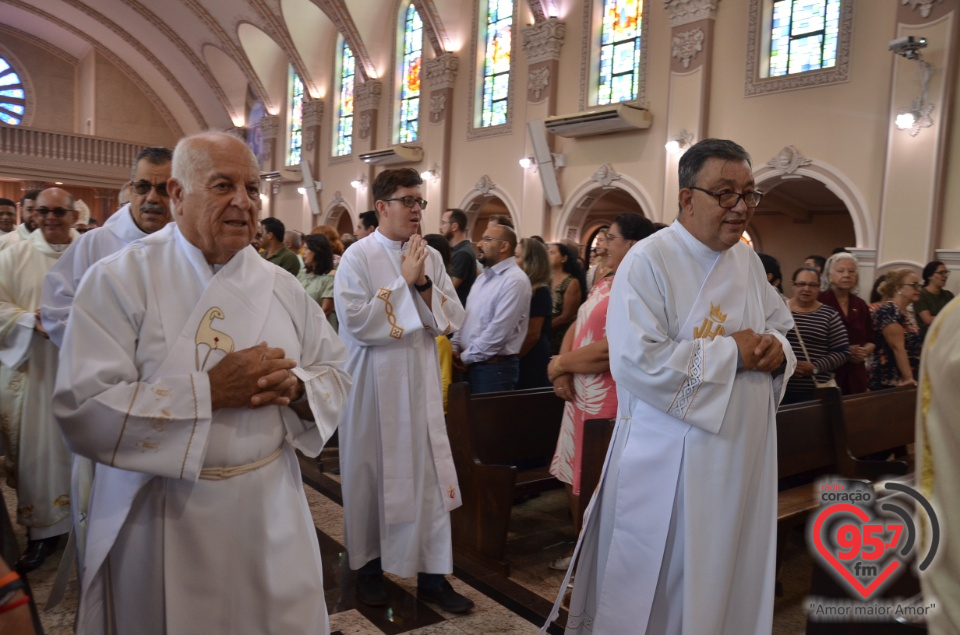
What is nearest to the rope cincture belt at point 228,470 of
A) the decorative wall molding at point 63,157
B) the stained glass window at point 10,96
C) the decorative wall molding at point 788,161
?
the decorative wall molding at point 788,161

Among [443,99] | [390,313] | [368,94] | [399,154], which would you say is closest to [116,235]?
[390,313]

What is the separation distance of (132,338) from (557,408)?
9.22ft

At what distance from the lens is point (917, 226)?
7918mm

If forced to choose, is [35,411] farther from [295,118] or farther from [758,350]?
[295,118]

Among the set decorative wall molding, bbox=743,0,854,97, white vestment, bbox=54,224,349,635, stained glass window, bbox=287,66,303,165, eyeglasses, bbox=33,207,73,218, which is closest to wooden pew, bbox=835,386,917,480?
white vestment, bbox=54,224,349,635

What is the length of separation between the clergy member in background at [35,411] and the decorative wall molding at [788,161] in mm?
8142

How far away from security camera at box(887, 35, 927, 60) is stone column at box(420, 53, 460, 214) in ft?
26.1

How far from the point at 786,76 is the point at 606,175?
9.50 ft

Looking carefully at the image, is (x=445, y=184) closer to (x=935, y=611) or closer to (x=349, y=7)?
(x=349, y=7)

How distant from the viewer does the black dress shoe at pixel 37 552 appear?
3.29 m

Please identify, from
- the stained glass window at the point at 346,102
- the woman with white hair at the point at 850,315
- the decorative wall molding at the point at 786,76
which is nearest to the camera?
the woman with white hair at the point at 850,315

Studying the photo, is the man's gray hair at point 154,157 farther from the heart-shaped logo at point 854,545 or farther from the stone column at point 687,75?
the stone column at point 687,75

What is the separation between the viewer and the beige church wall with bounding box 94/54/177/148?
67.0 ft

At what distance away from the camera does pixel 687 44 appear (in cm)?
993
